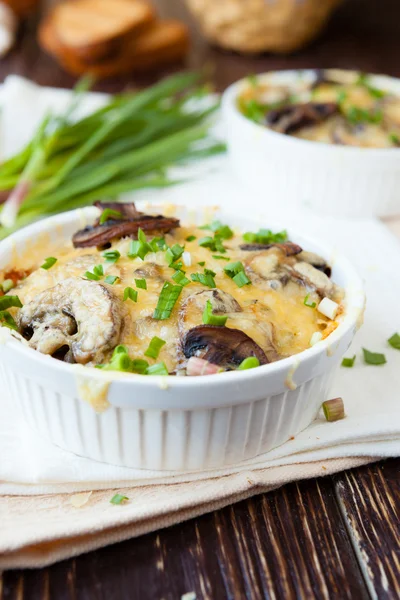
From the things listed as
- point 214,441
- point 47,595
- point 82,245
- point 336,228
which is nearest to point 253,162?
point 336,228

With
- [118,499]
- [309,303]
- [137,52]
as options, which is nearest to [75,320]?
[118,499]

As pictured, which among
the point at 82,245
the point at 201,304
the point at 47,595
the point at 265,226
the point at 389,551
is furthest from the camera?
the point at 265,226

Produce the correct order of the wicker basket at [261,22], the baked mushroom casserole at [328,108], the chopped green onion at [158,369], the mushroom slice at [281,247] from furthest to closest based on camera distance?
the wicker basket at [261,22] < the baked mushroom casserole at [328,108] < the mushroom slice at [281,247] < the chopped green onion at [158,369]

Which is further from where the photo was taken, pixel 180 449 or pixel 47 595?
pixel 180 449

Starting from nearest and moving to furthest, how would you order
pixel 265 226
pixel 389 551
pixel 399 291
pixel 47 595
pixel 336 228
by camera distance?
pixel 47 595
pixel 389 551
pixel 265 226
pixel 399 291
pixel 336 228

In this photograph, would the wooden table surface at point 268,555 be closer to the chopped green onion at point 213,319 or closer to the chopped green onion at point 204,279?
the chopped green onion at point 213,319


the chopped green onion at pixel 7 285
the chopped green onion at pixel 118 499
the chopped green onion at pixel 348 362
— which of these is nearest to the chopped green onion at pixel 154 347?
the chopped green onion at pixel 118 499

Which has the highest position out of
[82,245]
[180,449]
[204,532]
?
[82,245]

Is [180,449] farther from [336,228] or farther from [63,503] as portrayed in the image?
[336,228]
